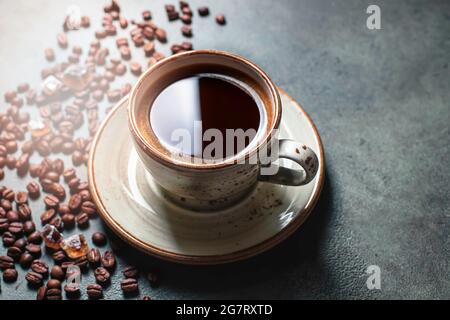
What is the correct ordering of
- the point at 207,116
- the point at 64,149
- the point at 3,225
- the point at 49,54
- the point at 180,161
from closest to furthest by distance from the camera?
the point at 180,161
the point at 207,116
the point at 3,225
the point at 64,149
the point at 49,54

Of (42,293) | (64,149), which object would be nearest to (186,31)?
(64,149)

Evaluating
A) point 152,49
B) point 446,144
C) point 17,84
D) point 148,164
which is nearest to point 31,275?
point 148,164

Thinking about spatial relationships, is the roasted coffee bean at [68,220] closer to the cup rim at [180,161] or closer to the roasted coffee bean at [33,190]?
the roasted coffee bean at [33,190]

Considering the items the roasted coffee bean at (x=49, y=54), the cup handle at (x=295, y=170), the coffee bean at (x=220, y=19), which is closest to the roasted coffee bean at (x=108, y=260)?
the cup handle at (x=295, y=170)

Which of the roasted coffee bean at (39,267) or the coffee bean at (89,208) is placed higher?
Result: the coffee bean at (89,208)

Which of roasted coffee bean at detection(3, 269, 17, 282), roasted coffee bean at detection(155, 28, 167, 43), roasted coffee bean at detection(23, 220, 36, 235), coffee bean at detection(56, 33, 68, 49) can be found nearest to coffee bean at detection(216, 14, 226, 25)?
roasted coffee bean at detection(155, 28, 167, 43)

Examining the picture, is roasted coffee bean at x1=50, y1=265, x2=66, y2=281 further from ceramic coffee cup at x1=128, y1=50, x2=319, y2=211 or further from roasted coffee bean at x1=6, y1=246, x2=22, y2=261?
ceramic coffee cup at x1=128, y1=50, x2=319, y2=211

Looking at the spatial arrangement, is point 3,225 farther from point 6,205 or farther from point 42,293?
point 42,293
